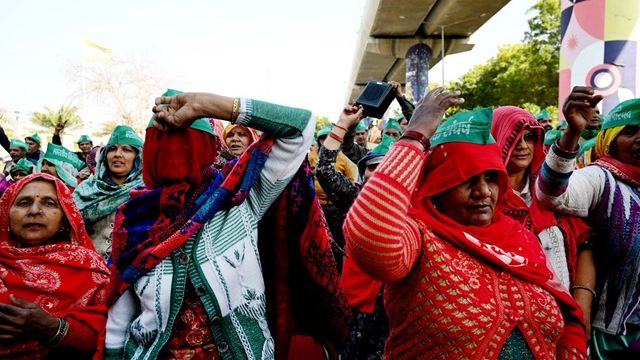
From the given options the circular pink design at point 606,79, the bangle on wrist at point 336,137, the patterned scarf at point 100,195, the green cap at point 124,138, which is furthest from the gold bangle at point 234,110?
the circular pink design at point 606,79

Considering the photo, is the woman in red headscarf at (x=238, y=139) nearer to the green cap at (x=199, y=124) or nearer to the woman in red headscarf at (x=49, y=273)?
the woman in red headscarf at (x=49, y=273)

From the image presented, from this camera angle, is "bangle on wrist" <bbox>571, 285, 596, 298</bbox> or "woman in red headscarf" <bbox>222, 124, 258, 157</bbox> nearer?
"bangle on wrist" <bbox>571, 285, 596, 298</bbox>

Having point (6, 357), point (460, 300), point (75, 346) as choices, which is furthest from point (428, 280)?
point (6, 357)

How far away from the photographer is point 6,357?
2213 mm

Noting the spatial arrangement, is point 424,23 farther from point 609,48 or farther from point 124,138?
point 124,138

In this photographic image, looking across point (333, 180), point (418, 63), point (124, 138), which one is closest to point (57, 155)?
point (124, 138)

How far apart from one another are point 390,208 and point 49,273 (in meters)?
1.65

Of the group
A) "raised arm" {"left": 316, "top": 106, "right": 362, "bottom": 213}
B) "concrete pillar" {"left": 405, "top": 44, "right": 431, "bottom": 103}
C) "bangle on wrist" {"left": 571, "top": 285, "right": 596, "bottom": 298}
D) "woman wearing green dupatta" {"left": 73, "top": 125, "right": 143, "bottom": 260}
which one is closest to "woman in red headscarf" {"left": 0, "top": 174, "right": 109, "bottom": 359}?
"woman wearing green dupatta" {"left": 73, "top": 125, "right": 143, "bottom": 260}

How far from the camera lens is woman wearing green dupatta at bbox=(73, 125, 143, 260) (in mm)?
4066

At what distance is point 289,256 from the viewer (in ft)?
7.06

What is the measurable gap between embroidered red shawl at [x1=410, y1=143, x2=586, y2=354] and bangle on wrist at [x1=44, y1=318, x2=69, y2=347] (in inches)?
55.1

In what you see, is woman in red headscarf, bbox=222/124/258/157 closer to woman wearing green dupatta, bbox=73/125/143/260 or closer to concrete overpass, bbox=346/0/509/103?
woman wearing green dupatta, bbox=73/125/143/260

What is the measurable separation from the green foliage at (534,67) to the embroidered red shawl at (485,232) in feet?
73.1

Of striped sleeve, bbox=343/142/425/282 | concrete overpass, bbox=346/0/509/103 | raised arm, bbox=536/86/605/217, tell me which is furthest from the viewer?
concrete overpass, bbox=346/0/509/103
